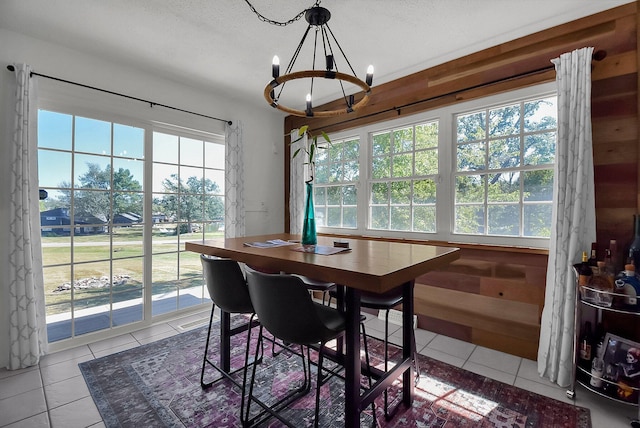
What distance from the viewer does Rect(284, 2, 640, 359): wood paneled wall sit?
2.02 m

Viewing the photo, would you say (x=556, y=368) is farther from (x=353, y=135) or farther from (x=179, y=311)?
(x=179, y=311)

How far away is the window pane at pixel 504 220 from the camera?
8.43 feet

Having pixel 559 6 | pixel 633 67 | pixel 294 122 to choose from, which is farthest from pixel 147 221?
pixel 633 67

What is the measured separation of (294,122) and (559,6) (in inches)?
123

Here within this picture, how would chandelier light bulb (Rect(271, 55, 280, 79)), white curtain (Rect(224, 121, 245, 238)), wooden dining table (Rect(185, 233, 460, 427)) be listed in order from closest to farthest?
wooden dining table (Rect(185, 233, 460, 427))
chandelier light bulb (Rect(271, 55, 280, 79))
white curtain (Rect(224, 121, 245, 238))

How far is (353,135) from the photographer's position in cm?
378

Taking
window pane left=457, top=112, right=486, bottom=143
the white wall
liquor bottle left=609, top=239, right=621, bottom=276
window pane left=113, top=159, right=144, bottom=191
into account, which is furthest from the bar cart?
window pane left=113, top=159, right=144, bottom=191

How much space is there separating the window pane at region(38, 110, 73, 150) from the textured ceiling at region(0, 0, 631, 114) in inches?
25.1

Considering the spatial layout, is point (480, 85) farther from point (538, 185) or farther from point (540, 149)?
point (538, 185)

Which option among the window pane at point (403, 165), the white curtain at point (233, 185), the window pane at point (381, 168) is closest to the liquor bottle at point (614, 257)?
the window pane at point (403, 165)

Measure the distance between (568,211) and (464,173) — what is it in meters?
0.93

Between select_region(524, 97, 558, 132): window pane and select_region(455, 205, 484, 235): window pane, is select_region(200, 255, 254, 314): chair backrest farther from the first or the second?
select_region(524, 97, 558, 132): window pane

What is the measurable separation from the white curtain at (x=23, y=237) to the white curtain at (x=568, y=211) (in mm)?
3994

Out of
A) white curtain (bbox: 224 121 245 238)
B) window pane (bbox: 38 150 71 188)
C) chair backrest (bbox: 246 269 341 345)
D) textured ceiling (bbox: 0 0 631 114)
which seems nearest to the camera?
chair backrest (bbox: 246 269 341 345)
